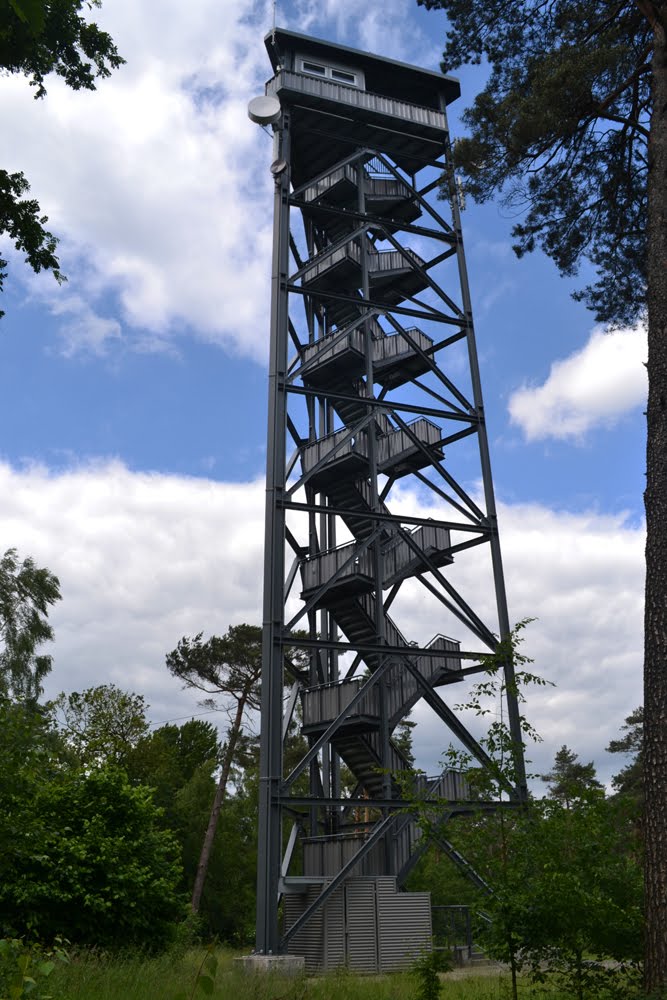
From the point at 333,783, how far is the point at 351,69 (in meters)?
22.3

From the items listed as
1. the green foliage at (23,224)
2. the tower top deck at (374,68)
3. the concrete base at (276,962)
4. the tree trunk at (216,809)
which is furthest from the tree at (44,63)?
the tree trunk at (216,809)

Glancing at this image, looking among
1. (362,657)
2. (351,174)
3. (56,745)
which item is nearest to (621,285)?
(362,657)

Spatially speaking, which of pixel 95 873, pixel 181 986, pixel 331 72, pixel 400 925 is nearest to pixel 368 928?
pixel 400 925

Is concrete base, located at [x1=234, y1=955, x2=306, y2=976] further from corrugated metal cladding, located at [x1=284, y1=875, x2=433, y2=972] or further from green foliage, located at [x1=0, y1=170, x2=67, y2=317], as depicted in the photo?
green foliage, located at [x1=0, y1=170, x2=67, y2=317]

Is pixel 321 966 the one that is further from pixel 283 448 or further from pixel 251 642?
pixel 251 642

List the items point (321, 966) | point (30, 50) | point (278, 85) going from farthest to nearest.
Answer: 1. point (278, 85)
2. point (321, 966)
3. point (30, 50)

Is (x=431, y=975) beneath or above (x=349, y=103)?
beneath

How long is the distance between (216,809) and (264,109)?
25.9 m

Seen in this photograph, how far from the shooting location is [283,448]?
2272 cm

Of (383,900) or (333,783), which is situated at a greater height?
(333,783)

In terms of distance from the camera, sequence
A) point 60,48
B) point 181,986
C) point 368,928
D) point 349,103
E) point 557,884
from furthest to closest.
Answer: point 349,103 < point 368,928 < point 60,48 < point 181,986 < point 557,884

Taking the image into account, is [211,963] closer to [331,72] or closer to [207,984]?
[207,984]

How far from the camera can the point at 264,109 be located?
2545cm

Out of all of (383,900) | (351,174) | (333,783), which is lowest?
(383,900)
